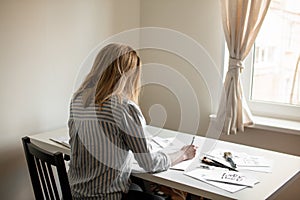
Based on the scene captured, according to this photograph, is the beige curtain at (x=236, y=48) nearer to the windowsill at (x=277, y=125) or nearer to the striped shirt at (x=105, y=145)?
the windowsill at (x=277, y=125)

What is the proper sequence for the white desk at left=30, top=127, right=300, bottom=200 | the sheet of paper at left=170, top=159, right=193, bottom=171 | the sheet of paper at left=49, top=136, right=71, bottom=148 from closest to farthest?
the white desk at left=30, top=127, right=300, bottom=200 < the sheet of paper at left=170, top=159, right=193, bottom=171 < the sheet of paper at left=49, top=136, right=71, bottom=148

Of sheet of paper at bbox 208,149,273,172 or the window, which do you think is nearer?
sheet of paper at bbox 208,149,273,172

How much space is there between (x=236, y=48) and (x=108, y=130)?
1272 mm

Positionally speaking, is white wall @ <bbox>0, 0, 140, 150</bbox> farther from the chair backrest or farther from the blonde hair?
the blonde hair

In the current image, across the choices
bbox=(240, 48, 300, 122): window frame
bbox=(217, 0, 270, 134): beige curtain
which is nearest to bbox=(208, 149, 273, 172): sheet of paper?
bbox=(217, 0, 270, 134): beige curtain

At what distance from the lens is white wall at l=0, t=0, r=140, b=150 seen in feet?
7.95

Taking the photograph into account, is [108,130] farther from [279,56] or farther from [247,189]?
[279,56]

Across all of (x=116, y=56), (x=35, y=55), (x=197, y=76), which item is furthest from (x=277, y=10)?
(x=35, y=55)

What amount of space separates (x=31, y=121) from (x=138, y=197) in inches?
38.6

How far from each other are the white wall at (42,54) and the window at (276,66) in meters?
1.05

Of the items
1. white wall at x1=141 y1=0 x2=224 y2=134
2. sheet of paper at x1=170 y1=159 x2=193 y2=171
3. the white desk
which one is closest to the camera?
the white desk

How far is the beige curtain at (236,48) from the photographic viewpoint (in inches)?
105

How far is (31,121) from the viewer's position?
8.52 ft

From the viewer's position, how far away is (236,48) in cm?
275
